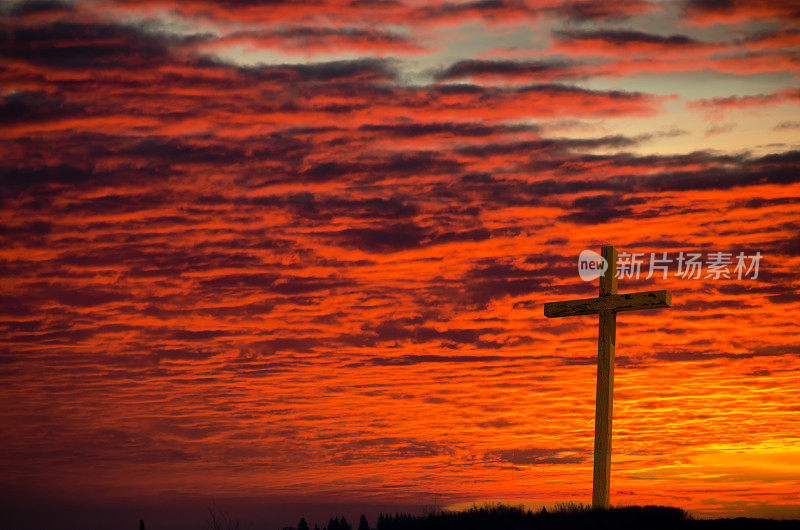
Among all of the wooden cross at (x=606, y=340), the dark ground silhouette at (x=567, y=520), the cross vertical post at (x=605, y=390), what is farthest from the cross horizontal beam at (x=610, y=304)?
the dark ground silhouette at (x=567, y=520)

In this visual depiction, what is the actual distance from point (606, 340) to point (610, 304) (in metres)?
0.71

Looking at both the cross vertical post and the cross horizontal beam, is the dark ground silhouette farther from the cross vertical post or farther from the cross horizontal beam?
the cross horizontal beam

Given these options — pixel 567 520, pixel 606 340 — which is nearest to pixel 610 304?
pixel 606 340

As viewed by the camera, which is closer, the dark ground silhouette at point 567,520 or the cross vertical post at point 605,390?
the dark ground silhouette at point 567,520

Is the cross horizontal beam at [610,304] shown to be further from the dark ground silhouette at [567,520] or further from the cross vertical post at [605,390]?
the dark ground silhouette at [567,520]

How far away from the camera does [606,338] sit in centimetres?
2069

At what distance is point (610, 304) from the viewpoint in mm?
20531

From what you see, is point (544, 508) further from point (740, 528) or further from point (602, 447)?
point (740, 528)

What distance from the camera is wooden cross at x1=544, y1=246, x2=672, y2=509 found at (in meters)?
20.0

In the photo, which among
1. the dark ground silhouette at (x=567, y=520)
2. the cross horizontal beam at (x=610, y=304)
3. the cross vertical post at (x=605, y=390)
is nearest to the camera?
the dark ground silhouette at (x=567, y=520)

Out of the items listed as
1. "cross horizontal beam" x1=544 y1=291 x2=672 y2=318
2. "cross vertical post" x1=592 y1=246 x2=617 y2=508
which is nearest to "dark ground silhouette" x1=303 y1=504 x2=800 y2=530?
"cross vertical post" x1=592 y1=246 x2=617 y2=508

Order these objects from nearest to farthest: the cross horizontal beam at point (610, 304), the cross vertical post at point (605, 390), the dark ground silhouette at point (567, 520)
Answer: the dark ground silhouette at point (567, 520) → the cross horizontal beam at point (610, 304) → the cross vertical post at point (605, 390)

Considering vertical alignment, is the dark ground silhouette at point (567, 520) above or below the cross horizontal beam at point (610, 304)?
below

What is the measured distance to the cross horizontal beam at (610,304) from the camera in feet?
64.7
